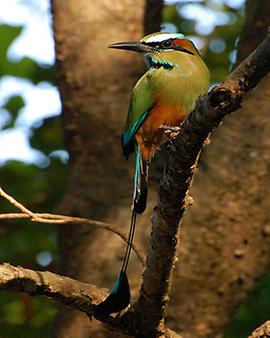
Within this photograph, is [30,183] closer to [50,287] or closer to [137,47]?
[137,47]

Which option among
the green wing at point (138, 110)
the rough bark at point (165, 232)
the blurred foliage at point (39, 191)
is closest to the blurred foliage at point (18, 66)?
the blurred foliage at point (39, 191)

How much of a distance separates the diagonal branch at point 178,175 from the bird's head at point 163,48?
1246 mm

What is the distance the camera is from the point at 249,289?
4602 mm

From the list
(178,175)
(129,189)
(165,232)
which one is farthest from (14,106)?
(178,175)

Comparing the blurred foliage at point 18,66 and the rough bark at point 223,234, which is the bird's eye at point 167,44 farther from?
the blurred foliage at point 18,66

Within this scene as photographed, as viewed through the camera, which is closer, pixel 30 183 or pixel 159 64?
pixel 159 64

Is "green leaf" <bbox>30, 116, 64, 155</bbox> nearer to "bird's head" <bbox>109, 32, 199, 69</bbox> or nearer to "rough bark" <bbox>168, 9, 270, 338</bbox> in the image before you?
"rough bark" <bbox>168, 9, 270, 338</bbox>

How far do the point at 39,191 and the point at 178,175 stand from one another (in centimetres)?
305

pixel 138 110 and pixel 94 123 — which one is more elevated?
pixel 138 110

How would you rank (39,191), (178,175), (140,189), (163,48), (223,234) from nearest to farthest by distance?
(178,175)
(140,189)
(163,48)
(223,234)
(39,191)

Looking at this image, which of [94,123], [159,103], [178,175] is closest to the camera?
[178,175]

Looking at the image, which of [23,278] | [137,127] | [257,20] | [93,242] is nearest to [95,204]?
[93,242]

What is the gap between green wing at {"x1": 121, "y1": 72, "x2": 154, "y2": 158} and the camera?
3.81 metres

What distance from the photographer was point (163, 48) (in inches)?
166
